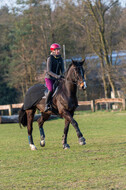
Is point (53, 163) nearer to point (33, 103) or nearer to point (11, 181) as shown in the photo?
point (11, 181)

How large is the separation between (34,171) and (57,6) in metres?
35.5

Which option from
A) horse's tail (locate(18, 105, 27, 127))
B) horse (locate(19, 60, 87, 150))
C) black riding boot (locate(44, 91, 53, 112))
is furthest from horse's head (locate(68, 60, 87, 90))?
horse's tail (locate(18, 105, 27, 127))

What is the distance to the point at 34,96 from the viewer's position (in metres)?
11.5

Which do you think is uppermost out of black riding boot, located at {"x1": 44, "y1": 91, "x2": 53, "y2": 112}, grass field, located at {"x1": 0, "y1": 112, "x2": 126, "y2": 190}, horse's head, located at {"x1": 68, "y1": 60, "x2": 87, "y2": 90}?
horse's head, located at {"x1": 68, "y1": 60, "x2": 87, "y2": 90}

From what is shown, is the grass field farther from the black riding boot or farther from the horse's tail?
the horse's tail

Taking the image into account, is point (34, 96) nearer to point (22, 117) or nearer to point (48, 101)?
point (48, 101)

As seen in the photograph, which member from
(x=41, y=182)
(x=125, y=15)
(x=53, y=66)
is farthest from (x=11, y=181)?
(x=125, y=15)

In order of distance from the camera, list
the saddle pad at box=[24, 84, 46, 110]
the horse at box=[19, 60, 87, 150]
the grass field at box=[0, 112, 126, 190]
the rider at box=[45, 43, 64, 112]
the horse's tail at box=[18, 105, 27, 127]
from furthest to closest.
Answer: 1. the horse's tail at box=[18, 105, 27, 127]
2. the saddle pad at box=[24, 84, 46, 110]
3. the rider at box=[45, 43, 64, 112]
4. the horse at box=[19, 60, 87, 150]
5. the grass field at box=[0, 112, 126, 190]

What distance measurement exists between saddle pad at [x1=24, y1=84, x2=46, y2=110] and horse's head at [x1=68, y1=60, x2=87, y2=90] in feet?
4.76

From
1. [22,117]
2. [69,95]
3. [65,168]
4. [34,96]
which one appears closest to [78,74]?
[69,95]

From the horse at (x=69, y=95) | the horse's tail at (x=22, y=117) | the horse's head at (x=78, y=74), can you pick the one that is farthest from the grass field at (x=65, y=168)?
the horse's head at (x=78, y=74)

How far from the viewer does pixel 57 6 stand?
4112 centimetres

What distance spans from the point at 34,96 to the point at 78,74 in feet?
6.52

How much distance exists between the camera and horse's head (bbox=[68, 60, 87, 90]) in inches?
391
